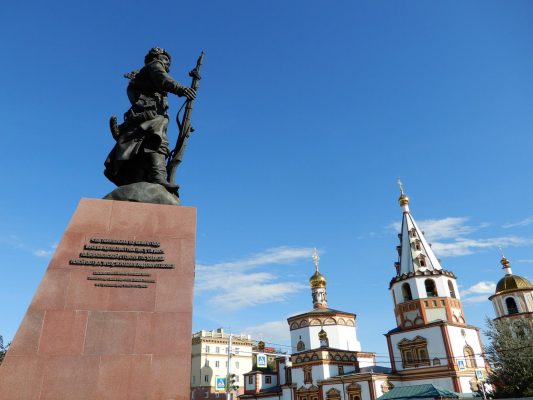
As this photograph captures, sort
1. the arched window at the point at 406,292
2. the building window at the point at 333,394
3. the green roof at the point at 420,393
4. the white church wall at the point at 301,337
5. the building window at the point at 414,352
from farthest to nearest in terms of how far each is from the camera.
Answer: the white church wall at the point at 301,337 < the arched window at the point at 406,292 < the building window at the point at 333,394 < the building window at the point at 414,352 < the green roof at the point at 420,393

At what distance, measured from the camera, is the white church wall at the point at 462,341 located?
31.5 meters

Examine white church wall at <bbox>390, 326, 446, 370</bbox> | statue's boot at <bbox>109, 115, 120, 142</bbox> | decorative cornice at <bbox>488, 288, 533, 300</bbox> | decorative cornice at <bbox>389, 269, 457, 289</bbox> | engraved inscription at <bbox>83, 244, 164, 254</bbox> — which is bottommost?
engraved inscription at <bbox>83, 244, 164, 254</bbox>

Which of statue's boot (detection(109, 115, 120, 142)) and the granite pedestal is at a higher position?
statue's boot (detection(109, 115, 120, 142))

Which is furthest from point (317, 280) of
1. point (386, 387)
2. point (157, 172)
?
point (157, 172)

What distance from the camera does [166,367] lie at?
172 inches

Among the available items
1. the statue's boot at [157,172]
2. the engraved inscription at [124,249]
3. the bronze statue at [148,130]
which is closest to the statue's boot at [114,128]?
the bronze statue at [148,130]

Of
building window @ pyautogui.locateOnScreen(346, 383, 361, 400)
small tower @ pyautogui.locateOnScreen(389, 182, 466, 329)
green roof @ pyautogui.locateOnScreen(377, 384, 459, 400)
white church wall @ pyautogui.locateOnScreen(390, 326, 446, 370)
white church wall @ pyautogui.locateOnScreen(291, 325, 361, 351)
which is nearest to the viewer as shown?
green roof @ pyautogui.locateOnScreen(377, 384, 459, 400)

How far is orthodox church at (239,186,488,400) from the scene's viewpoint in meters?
31.7

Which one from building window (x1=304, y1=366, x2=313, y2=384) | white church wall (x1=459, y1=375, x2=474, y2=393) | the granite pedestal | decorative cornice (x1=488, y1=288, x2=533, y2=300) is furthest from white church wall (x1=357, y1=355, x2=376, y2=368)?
the granite pedestal

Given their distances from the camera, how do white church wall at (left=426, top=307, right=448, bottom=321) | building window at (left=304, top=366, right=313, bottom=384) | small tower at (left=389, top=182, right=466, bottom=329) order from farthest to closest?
building window at (left=304, top=366, right=313, bottom=384), small tower at (left=389, top=182, right=466, bottom=329), white church wall at (left=426, top=307, right=448, bottom=321)

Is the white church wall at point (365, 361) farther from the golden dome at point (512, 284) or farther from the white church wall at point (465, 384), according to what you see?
the golden dome at point (512, 284)

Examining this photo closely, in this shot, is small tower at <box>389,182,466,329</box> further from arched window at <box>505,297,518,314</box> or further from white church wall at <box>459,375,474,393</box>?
arched window at <box>505,297,518,314</box>

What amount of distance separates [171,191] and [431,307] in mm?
33316

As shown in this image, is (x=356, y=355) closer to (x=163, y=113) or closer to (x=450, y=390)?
(x=450, y=390)
